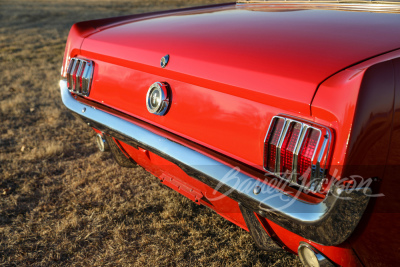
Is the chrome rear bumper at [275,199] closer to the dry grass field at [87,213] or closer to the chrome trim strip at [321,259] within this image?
the chrome trim strip at [321,259]

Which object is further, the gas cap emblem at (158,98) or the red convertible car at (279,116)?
the gas cap emblem at (158,98)

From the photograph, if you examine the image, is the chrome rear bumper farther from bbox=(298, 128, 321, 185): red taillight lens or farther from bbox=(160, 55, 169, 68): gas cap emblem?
bbox=(160, 55, 169, 68): gas cap emblem

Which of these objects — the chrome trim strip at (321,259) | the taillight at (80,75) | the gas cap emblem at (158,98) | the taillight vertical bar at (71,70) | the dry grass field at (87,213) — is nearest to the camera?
the chrome trim strip at (321,259)

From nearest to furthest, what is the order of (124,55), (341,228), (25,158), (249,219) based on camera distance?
(341,228)
(249,219)
(124,55)
(25,158)

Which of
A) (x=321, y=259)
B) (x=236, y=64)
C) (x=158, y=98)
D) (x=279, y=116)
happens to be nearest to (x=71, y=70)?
(x=158, y=98)

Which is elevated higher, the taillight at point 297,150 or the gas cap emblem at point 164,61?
the gas cap emblem at point 164,61

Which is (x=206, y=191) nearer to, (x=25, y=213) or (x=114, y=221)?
(x=114, y=221)

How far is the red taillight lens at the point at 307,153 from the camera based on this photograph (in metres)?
1.46

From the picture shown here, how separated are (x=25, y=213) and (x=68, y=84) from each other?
983mm

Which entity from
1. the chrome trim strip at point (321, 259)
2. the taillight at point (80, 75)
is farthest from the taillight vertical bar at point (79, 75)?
the chrome trim strip at point (321, 259)

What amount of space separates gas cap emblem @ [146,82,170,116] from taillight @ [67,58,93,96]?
0.64 metres

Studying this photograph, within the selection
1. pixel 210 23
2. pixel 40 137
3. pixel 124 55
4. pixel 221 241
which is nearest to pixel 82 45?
pixel 124 55

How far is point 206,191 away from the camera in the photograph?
2.04 m

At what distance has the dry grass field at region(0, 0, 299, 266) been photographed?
2410 mm
